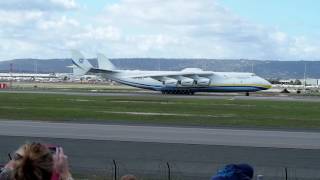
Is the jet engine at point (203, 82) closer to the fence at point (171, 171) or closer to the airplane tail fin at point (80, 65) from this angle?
the airplane tail fin at point (80, 65)

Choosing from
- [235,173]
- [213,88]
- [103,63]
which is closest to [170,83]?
[213,88]

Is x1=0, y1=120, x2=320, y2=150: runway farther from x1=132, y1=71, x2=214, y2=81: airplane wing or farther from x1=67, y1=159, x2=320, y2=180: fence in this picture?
x1=132, y1=71, x2=214, y2=81: airplane wing

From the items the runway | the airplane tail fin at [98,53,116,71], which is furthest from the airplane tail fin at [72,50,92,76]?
the runway

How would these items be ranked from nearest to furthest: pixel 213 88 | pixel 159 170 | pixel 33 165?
1. pixel 33 165
2. pixel 159 170
3. pixel 213 88

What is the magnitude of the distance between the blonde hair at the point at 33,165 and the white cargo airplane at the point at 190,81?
73.2 m

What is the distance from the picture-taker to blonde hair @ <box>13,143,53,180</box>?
4129mm

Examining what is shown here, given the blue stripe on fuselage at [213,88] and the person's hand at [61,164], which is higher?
the person's hand at [61,164]

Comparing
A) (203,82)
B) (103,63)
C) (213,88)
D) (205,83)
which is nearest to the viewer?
(205,83)

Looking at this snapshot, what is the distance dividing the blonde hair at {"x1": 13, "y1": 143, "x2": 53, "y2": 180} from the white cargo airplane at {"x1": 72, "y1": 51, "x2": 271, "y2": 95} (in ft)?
240

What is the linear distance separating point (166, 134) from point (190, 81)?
173ft

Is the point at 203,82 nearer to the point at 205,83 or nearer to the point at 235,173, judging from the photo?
the point at 205,83

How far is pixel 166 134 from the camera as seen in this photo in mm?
25656

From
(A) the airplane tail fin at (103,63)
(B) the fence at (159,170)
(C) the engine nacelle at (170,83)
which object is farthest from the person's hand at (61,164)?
(A) the airplane tail fin at (103,63)

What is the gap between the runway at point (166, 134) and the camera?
23.0 metres
